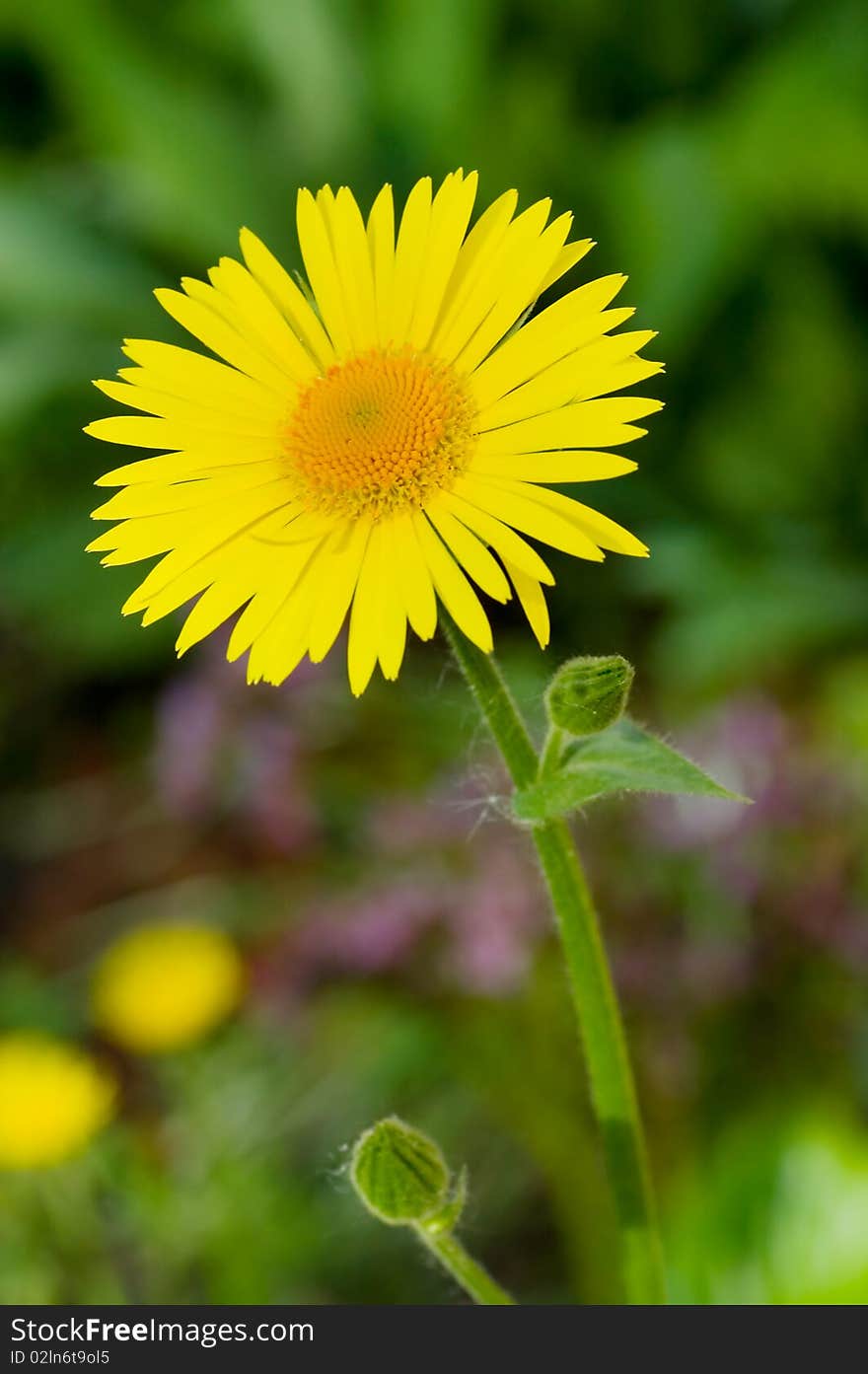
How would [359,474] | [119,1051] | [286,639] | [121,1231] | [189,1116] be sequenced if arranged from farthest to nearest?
[119,1051]
[189,1116]
[121,1231]
[359,474]
[286,639]

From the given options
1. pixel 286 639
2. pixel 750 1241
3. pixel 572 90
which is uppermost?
pixel 572 90

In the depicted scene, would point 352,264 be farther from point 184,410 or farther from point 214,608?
point 214,608

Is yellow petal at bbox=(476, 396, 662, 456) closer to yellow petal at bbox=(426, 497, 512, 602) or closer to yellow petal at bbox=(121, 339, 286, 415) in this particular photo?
yellow petal at bbox=(426, 497, 512, 602)

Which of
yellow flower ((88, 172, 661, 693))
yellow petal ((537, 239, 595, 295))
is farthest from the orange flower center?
yellow petal ((537, 239, 595, 295))

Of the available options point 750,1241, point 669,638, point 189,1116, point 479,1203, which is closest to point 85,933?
point 189,1116

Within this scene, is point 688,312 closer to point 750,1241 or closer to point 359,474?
point 750,1241

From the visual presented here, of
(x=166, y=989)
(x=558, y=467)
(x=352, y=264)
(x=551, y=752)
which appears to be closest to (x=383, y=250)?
(x=352, y=264)

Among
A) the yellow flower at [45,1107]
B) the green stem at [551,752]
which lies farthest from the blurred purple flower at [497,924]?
the green stem at [551,752]

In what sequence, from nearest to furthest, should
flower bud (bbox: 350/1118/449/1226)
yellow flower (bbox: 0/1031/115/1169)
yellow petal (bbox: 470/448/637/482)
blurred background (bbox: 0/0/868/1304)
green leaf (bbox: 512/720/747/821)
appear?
yellow petal (bbox: 470/448/637/482) → green leaf (bbox: 512/720/747/821) → flower bud (bbox: 350/1118/449/1226) → yellow flower (bbox: 0/1031/115/1169) → blurred background (bbox: 0/0/868/1304)
